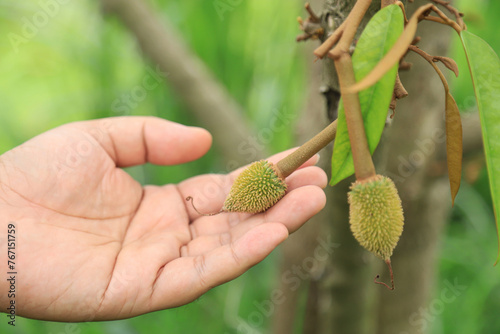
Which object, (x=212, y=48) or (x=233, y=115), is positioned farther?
(x=212, y=48)

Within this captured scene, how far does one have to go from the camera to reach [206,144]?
3.35ft

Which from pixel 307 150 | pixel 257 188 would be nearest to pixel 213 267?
pixel 257 188

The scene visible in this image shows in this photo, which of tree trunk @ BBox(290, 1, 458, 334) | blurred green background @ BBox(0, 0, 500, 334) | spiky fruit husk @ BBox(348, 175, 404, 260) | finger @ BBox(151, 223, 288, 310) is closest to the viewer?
spiky fruit husk @ BBox(348, 175, 404, 260)

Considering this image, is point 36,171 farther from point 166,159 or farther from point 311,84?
point 311,84

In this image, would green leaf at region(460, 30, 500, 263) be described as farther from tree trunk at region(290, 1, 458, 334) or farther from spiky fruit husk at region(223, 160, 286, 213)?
spiky fruit husk at region(223, 160, 286, 213)

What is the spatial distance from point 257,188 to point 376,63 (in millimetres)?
308

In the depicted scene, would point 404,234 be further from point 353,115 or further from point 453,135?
point 353,115

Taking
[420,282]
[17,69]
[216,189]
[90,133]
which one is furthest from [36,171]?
[17,69]

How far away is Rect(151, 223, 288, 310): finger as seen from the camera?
27.9 inches

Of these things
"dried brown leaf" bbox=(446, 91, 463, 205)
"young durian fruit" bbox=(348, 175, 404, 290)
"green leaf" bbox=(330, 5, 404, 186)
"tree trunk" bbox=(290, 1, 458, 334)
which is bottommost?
"tree trunk" bbox=(290, 1, 458, 334)

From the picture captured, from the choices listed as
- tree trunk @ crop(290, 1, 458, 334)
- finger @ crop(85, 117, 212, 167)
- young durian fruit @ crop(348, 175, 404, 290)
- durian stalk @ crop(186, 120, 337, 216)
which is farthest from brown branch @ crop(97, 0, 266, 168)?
young durian fruit @ crop(348, 175, 404, 290)

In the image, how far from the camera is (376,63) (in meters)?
0.49

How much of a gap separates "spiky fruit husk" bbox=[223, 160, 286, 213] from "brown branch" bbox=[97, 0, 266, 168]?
0.47m

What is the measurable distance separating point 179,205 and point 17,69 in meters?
1.63
